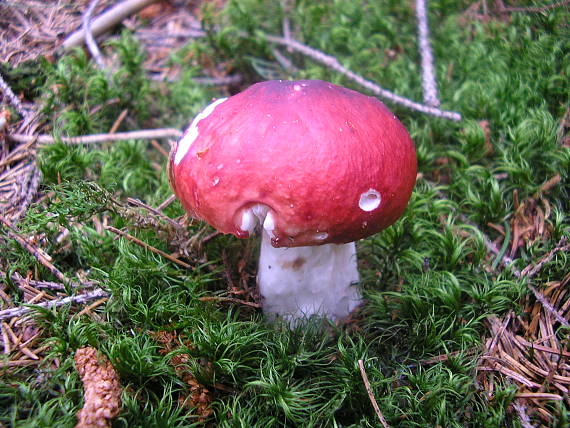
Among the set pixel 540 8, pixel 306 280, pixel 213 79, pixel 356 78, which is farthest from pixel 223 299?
pixel 540 8

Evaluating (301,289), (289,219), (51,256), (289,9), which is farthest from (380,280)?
(289,9)

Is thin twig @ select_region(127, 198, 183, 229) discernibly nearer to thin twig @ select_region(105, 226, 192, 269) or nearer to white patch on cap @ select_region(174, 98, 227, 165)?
thin twig @ select_region(105, 226, 192, 269)

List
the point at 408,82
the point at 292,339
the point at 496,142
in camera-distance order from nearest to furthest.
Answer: the point at 292,339 → the point at 496,142 → the point at 408,82

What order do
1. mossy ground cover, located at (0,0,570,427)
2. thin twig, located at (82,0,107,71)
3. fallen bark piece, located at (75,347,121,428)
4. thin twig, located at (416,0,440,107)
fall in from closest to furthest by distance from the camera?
fallen bark piece, located at (75,347,121,428), mossy ground cover, located at (0,0,570,427), thin twig, located at (416,0,440,107), thin twig, located at (82,0,107,71)

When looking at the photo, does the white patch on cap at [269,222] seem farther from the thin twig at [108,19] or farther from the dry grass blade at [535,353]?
the thin twig at [108,19]

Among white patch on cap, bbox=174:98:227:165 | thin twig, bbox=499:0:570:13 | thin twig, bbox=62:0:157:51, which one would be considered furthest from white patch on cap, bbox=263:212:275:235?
thin twig, bbox=499:0:570:13

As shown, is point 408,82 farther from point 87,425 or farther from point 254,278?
point 87,425
